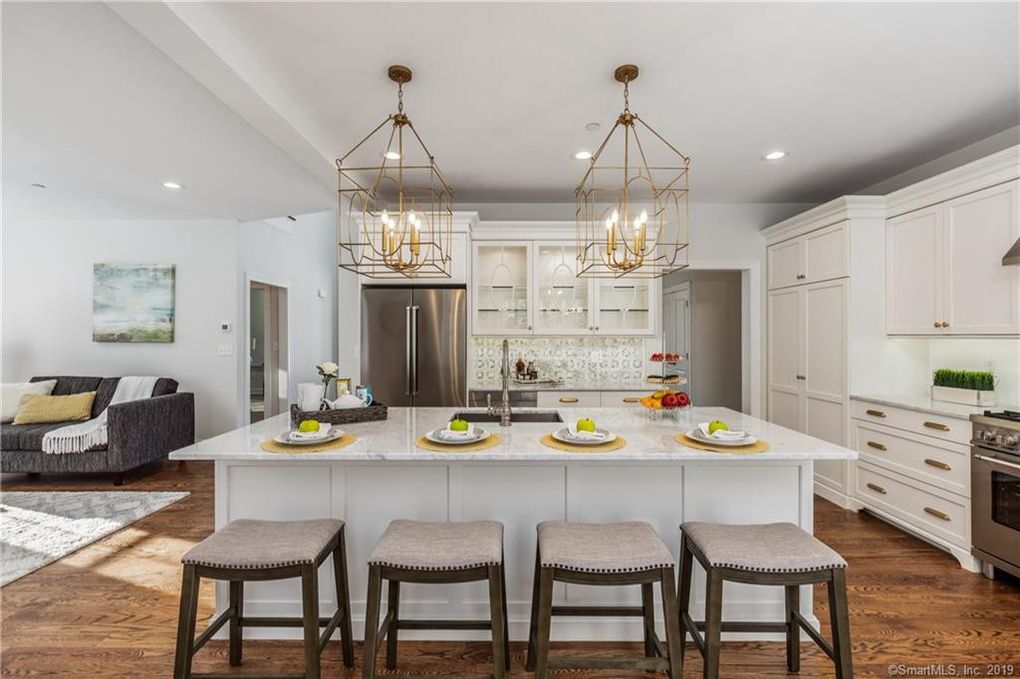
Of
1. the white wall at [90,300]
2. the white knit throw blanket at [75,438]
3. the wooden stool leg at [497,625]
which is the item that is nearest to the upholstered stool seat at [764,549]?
the wooden stool leg at [497,625]

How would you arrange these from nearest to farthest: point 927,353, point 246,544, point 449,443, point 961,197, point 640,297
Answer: point 246,544
point 449,443
point 961,197
point 927,353
point 640,297

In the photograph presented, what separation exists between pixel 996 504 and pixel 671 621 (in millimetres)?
2255

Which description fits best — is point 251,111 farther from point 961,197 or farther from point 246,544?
point 961,197

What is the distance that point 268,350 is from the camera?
669 centimetres

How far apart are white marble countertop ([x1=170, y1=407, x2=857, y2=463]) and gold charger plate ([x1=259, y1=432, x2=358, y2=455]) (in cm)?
3

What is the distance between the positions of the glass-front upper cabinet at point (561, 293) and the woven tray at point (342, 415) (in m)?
2.28

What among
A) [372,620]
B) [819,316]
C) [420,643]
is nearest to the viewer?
[372,620]

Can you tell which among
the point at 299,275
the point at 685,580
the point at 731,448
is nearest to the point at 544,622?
the point at 685,580

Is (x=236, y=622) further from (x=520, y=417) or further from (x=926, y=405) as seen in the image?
(x=926, y=405)

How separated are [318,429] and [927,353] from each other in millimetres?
4344

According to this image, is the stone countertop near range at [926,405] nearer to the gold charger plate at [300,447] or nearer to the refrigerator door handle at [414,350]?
the gold charger plate at [300,447]

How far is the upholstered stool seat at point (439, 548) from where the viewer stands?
1593 mm

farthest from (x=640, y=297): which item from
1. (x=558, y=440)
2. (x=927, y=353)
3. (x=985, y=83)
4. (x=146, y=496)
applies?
(x=146, y=496)

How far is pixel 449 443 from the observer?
199cm
